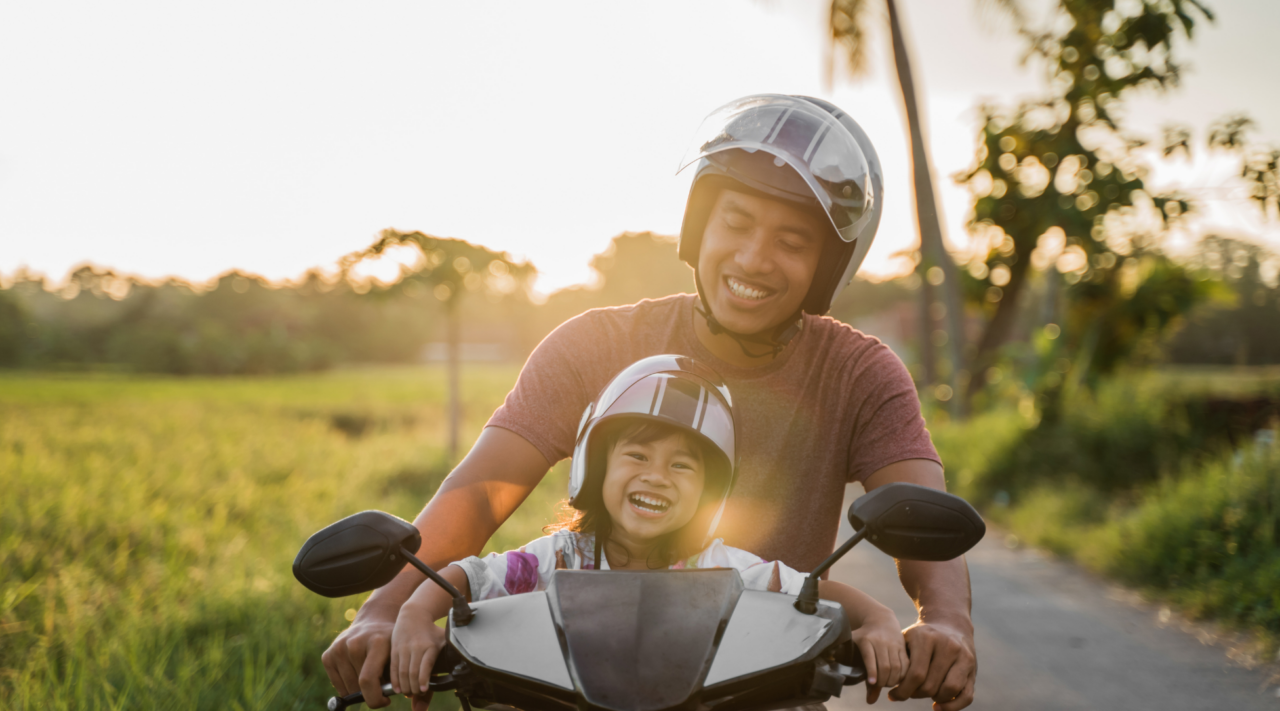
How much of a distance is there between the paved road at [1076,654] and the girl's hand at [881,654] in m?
2.16

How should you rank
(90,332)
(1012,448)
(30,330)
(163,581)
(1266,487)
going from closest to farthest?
(163,581) → (1266,487) → (1012,448) → (30,330) → (90,332)

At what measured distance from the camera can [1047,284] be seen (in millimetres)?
11875

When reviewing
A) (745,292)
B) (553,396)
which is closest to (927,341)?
(745,292)

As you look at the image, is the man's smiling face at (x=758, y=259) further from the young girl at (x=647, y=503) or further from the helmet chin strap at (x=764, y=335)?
the young girl at (x=647, y=503)

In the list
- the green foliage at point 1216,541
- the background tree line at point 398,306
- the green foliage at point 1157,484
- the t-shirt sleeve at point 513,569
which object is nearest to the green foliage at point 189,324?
the background tree line at point 398,306

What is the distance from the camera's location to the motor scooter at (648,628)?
1.15m

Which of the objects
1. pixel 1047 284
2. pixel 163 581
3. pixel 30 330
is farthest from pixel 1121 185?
pixel 30 330

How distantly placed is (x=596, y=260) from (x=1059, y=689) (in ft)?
21.9

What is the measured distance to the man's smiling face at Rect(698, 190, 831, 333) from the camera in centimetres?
207

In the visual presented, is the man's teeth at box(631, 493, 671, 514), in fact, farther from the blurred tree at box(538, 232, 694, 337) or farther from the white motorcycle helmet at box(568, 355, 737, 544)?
the blurred tree at box(538, 232, 694, 337)

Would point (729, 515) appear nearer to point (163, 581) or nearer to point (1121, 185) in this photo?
point (163, 581)

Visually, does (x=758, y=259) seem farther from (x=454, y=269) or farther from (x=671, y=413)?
(x=454, y=269)

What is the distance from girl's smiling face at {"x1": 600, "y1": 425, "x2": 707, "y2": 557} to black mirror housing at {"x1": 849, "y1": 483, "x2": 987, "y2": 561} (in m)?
0.45

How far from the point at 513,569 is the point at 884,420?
941mm
